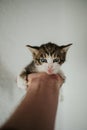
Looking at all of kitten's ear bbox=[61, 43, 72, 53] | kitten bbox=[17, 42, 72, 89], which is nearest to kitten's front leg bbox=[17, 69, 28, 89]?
kitten bbox=[17, 42, 72, 89]

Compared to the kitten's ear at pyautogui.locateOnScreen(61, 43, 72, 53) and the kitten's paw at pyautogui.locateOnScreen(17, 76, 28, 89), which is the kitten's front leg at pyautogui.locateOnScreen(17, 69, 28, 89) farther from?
the kitten's ear at pyautogui.locateOnScreen(61, 43, 72, 53)

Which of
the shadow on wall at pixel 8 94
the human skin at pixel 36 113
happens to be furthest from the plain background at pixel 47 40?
the human skin at pixel 36 113

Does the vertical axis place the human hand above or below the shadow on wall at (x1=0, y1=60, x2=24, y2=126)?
above

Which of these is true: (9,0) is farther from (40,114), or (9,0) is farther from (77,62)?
(40,114)

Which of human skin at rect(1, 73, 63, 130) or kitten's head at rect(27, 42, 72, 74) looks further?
kitten's head at rect(27, 42, 72, 74)

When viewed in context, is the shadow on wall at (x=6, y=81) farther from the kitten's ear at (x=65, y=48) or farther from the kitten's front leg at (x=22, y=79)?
the kitten's ear at (x=65, y=48)

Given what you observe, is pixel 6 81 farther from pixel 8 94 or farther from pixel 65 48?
pixel 65 48

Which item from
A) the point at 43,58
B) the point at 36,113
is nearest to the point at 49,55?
the point at 43,58
